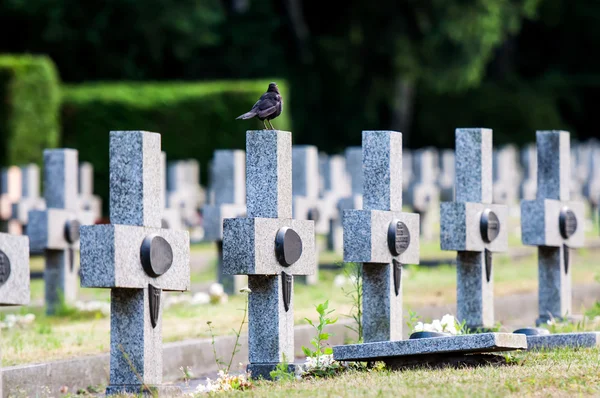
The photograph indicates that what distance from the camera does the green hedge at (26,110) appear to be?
24047 millimetres

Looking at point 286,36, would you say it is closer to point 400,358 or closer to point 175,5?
point 175,5

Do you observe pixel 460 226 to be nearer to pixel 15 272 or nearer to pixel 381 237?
pixel 381 237

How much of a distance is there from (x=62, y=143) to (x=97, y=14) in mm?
6740

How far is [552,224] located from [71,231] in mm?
5063

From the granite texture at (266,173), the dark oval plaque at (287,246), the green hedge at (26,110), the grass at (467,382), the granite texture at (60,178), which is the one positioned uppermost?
the green hedge at (26,110)

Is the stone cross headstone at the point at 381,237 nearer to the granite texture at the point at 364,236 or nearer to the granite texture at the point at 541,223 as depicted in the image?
the granite texture at the point at 364,236

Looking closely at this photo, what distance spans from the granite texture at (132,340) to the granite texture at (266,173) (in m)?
1.27

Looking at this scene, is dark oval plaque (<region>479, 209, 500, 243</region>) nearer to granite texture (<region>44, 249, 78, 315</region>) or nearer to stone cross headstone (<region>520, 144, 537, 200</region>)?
granite texture (<region>44, 249, 78, 315</region>)

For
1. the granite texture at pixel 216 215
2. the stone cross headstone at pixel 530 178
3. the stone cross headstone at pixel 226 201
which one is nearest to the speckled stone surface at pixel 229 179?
the stone cross headstone at pixel 226 201

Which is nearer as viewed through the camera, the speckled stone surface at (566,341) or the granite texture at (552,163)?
the speckled stone surface at (566,341)

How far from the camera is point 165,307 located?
1319 cm

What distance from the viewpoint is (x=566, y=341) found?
8.79 metres

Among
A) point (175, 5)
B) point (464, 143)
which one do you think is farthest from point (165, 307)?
point (175, 5)

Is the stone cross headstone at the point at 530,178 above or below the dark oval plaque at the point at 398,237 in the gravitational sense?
above
